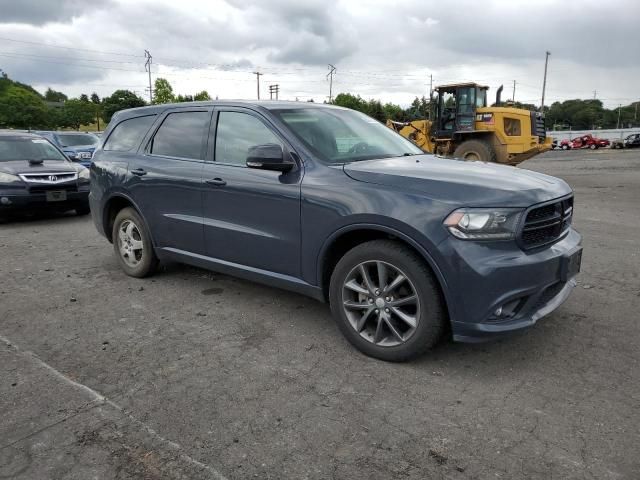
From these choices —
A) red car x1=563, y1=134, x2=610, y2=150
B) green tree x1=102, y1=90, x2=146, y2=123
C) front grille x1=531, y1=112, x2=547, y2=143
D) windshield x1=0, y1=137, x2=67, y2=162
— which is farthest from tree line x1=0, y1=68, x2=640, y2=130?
windshield x1=0, y1=137, x2=67, y2=162

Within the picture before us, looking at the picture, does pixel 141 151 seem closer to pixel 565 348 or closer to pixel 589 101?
pixel 565 348

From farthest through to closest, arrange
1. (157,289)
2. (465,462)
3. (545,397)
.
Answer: (157,289) → (545,397) → (465,462)

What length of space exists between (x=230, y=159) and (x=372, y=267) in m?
1.67

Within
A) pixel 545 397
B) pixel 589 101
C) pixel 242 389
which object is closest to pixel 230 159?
pixel 242 389

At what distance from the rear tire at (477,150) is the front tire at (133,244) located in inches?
508

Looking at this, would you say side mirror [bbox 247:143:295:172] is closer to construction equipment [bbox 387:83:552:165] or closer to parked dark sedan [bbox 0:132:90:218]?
parked dark sedan [bbox 0:132:90:218]

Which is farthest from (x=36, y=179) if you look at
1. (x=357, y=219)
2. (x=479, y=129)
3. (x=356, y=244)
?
(x=479, y=129)

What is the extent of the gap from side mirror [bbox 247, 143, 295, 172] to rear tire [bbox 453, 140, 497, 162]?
44.5 ft

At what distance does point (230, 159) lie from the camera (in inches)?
173

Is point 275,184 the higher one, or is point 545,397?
point 275,184

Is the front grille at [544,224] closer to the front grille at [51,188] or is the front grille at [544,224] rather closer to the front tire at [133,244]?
the front tire at [133,244]

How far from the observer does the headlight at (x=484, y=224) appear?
10.1 ft

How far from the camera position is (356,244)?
3725 millimetres

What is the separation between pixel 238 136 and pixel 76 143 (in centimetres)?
1476
